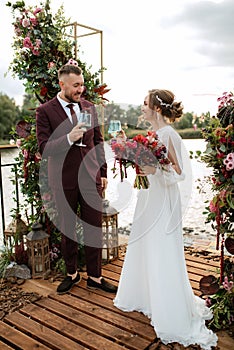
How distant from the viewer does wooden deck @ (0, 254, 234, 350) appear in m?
1.94

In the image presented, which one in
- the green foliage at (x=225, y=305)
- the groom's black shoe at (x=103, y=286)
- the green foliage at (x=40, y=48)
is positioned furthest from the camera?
the green foliage at (x=40, y=48)

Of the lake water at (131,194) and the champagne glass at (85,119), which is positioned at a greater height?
the champagne glass at (85,119)

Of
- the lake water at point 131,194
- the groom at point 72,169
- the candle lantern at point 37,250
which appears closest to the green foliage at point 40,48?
the groom at point 72,169

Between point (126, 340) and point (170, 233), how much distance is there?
0.65 metres

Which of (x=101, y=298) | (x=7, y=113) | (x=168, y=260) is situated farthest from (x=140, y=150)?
(x=7, y=113)

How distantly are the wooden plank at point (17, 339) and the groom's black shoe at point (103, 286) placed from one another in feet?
2.23

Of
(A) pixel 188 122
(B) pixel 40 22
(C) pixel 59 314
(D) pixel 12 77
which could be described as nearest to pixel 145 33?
(B) pixel 40 22

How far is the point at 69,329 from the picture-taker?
209 centimetres

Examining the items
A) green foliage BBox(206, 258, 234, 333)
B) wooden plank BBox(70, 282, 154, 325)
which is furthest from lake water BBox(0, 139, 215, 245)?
wooden plank BBox(70, 282, 154, 325)

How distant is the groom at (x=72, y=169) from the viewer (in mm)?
2443

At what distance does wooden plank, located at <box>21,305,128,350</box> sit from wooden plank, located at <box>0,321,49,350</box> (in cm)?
15

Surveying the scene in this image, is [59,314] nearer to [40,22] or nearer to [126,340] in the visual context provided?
[126,340]

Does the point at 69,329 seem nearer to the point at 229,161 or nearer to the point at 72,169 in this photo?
the point at 72,169

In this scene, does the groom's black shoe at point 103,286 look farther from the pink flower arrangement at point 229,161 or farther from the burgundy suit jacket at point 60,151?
the pink flower arrangement at point 229,161
